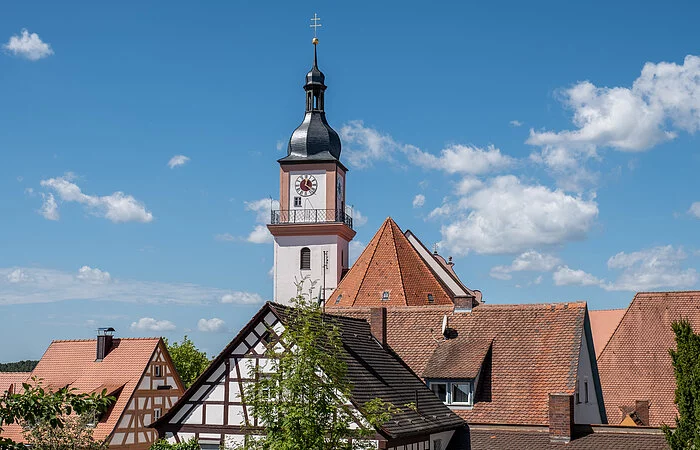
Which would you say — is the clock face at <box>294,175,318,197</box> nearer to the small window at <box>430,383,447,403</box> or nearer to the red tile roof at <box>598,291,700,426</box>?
the red tile roof at <box>598,291,700,426</box>

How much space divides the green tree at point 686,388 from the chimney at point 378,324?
10453mm

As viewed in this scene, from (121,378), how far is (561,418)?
20838 millimetres

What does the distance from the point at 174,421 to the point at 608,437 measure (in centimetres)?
1172

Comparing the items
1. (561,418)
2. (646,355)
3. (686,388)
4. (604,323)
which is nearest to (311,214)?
(604,323)

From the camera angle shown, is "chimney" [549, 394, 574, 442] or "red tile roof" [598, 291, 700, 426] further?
"red tile roof" [598, 291, 700, 426]

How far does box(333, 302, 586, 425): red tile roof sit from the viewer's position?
1075 inches

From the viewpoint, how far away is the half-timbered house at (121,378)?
38.2 meters

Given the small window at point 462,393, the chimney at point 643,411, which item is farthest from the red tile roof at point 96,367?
the chimney at point 643,411

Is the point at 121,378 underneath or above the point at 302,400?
above

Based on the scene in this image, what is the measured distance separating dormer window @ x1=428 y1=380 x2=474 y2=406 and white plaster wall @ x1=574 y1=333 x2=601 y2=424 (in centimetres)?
311

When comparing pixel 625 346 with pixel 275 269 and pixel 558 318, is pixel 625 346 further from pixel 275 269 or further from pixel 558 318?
pixel 275 269

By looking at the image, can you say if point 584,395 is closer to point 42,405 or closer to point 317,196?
point 42,405

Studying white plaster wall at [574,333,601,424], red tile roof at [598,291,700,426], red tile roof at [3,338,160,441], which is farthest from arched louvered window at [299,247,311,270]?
white plaster wall at [574,333,601,424]

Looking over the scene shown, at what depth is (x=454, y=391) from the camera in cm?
2822
